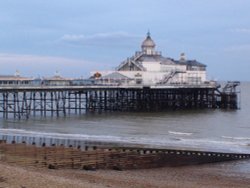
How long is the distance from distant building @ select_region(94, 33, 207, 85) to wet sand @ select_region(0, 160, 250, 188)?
132 ft

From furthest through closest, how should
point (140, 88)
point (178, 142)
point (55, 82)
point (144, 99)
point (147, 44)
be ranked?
point (147, 44) → point (144, 99) → point (140, 88) → point (55, 82) → point (178, 142)

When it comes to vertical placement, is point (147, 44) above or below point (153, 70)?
above

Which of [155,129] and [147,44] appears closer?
[155,129]

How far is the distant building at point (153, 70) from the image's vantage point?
66.1m

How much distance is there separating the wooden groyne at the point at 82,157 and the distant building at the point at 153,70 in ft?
127

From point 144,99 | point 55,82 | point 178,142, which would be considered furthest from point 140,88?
point 178,142

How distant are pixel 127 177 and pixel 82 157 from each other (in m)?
2.78

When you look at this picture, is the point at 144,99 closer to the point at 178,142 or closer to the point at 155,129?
the point at 155,129

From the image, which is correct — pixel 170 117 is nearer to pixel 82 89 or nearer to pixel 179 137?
pixel 82 89

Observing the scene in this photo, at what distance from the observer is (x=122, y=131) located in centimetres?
3881

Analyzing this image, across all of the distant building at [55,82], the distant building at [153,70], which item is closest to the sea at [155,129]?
the distant building at [55,82]

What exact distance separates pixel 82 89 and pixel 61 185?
4020cm

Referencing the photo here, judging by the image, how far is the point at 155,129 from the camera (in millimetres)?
40844

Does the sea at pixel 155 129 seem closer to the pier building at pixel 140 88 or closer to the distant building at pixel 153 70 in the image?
the pier building at pixel 140 88
